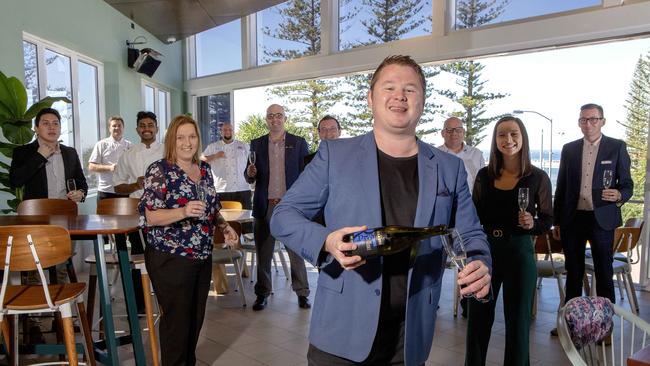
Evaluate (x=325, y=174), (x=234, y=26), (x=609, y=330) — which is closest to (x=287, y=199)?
(x=325, y=174)

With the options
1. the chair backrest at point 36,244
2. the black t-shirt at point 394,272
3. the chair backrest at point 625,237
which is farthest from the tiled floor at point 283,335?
the black t-shirt at point 394,272

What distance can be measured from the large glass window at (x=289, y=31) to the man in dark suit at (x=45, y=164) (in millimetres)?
4584

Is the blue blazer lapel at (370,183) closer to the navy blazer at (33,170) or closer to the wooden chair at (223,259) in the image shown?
the wooden chair at (223,259)

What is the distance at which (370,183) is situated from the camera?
1449 mm

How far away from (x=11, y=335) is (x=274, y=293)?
263 centimetres

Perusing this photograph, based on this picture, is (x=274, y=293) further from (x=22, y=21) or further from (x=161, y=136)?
(x=161, y=136)

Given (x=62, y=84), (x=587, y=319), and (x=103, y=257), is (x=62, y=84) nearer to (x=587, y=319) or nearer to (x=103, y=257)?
(x=103, y=257)

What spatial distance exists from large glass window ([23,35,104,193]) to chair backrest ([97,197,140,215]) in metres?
1.95

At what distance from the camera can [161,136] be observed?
9.84 meters

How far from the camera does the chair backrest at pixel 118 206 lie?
12.2 feet

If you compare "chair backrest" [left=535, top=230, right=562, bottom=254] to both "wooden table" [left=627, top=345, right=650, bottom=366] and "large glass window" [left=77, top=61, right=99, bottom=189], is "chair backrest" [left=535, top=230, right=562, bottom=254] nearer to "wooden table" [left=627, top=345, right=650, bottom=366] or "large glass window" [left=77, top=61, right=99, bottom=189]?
"wooden table" [left=627, top=345, right=650, bottom=366]

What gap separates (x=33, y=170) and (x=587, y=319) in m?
3.95

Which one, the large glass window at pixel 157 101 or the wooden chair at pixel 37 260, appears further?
the large glass window at pixel 157 101

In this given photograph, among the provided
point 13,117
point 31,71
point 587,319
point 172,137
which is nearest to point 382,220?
point 587,319
